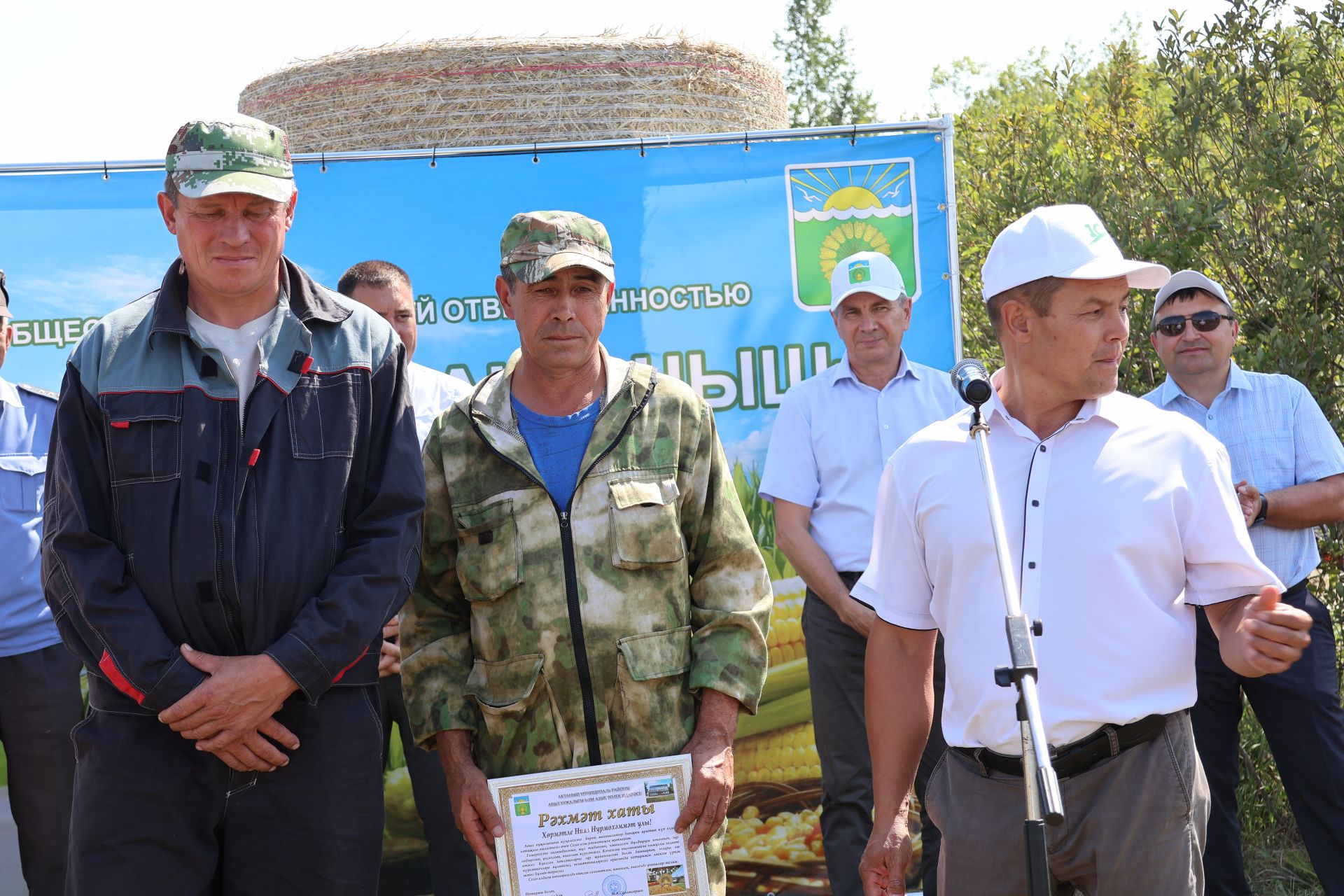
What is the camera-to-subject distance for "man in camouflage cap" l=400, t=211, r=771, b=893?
123 inches

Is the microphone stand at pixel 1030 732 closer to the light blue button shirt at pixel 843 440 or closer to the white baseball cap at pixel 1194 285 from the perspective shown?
the light blue button shirt at pixel 843 440

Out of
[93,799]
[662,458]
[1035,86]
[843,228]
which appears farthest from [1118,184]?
[1035,86]

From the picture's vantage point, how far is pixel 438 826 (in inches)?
178

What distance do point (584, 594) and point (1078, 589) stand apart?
3.92ft

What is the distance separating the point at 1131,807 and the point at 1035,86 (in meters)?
27.5

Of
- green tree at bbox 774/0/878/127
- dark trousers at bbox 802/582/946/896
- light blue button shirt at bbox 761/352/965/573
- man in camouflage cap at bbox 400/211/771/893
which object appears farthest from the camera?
green tree at bbox 774/0/878/127

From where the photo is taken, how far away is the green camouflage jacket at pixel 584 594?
313cm

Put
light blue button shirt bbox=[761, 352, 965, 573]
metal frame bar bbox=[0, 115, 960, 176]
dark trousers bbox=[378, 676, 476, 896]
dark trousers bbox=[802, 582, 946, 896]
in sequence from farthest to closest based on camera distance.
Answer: metal frame bar bbox=[0, 115, 960, 176] < light blue button shirt bbox=[761, 352, 965, 573] < dark trousers bbox=[802, 582, 946, 896] < dark trousers bbox=[378, 676, 476, 896]

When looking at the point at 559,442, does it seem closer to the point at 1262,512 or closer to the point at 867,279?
the point at 867,279

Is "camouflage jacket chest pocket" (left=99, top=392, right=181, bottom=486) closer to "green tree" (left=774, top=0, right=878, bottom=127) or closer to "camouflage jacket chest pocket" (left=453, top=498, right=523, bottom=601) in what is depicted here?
"camouflage jacket chest pocket" (left=453, top=498, right=523, bottom=601)

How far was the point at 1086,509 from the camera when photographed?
108 inches

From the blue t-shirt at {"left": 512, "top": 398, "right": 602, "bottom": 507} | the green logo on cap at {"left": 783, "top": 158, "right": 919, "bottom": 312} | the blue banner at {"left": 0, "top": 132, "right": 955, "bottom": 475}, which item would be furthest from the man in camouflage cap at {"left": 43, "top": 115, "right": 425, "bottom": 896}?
the green logo on cap at {"left": 783, "top": 158, "right": 919, "bottom": 312}

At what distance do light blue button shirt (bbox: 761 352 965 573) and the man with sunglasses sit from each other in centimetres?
101

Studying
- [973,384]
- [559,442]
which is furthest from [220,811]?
[973,384]
